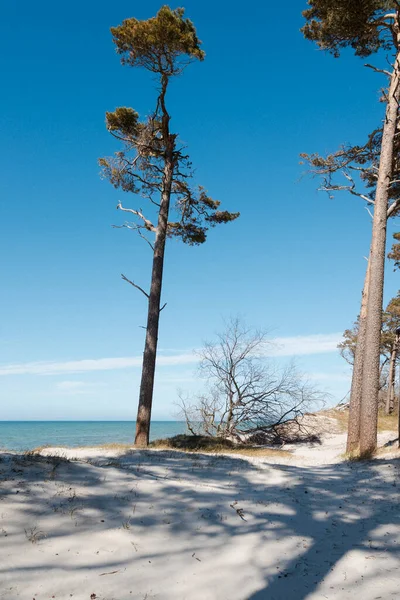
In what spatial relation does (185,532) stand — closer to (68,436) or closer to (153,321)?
(153,321)

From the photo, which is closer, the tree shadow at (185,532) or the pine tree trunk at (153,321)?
the tree shadow at (185,532)

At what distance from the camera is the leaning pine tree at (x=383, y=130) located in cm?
1088

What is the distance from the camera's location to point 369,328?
1115cm

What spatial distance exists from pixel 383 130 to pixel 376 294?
512 cm

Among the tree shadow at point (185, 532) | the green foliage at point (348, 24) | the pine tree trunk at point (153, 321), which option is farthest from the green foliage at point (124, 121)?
the tree shadow at point (185, 532)

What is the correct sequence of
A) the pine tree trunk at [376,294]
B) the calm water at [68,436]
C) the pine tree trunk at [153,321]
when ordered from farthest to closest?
the calm water at [68,436], the pine tree trunk at [153,321], the pine tree trunk at [376,294]

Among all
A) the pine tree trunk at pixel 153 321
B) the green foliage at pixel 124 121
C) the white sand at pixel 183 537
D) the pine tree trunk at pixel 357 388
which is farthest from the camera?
the green foliage at pixel 124 121

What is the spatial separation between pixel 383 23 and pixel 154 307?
35.8 feet

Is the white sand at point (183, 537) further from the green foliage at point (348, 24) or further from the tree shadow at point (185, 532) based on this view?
the green foliage at point (348, 24)

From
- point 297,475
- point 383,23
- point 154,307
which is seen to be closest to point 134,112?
point 154,307

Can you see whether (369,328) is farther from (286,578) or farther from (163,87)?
(163,87)

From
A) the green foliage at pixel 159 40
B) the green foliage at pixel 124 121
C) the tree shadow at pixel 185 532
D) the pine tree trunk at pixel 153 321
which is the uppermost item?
the green foliage at pixel 159 40

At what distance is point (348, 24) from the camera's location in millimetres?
12320

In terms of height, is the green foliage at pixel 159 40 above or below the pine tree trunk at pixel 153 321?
above
